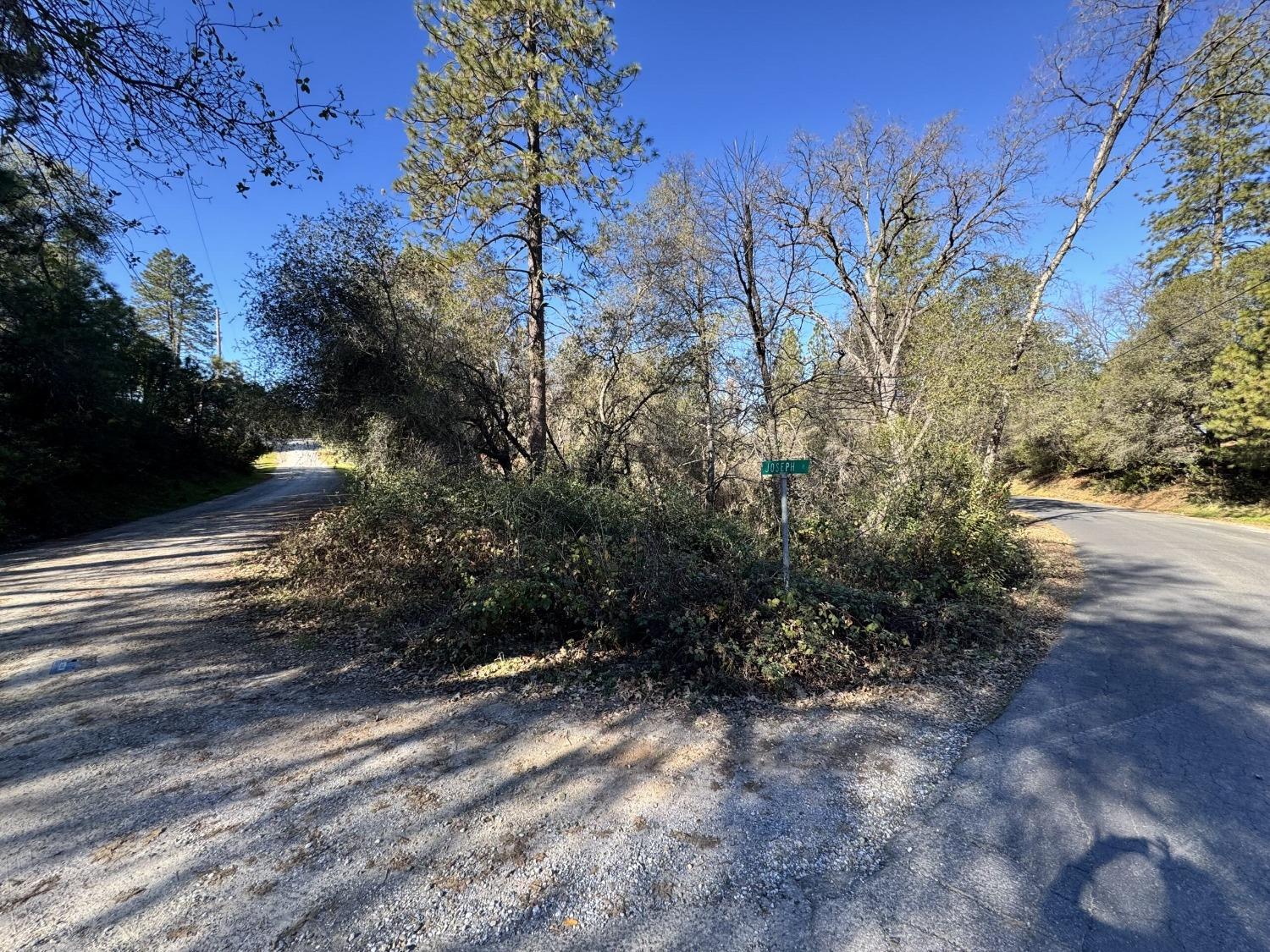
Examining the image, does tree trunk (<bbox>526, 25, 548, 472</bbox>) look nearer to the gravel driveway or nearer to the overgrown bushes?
the overgrown bushes

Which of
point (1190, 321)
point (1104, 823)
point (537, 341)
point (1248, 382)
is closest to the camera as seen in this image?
point (1104, 823)

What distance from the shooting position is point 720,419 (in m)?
9.17

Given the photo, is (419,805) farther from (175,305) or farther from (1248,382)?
(175,305)

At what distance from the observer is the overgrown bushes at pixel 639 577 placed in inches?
174

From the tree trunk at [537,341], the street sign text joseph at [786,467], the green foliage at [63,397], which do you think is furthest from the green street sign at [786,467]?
the green foliage at [63,397]

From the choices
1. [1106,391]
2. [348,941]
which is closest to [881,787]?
[348,941]

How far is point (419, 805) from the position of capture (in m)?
2.65

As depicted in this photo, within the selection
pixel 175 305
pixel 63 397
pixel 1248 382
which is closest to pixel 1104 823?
pixel 63 397

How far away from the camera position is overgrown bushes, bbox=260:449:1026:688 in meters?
4.41

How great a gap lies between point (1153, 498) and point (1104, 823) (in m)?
26.6

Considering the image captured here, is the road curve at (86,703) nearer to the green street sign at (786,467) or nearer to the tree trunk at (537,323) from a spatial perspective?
the green street sign at (786,467)

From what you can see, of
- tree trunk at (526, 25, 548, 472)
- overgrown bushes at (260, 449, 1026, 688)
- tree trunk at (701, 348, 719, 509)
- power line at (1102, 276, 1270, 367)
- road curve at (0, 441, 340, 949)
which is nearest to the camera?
road curve at (0, 441, 340, 949)

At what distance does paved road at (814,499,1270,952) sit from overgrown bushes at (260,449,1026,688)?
1154mm

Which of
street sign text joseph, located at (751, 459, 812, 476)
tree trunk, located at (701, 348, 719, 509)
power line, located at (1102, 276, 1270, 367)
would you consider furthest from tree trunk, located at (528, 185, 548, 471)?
power line, located at (1102, 276, 1270, 367)
